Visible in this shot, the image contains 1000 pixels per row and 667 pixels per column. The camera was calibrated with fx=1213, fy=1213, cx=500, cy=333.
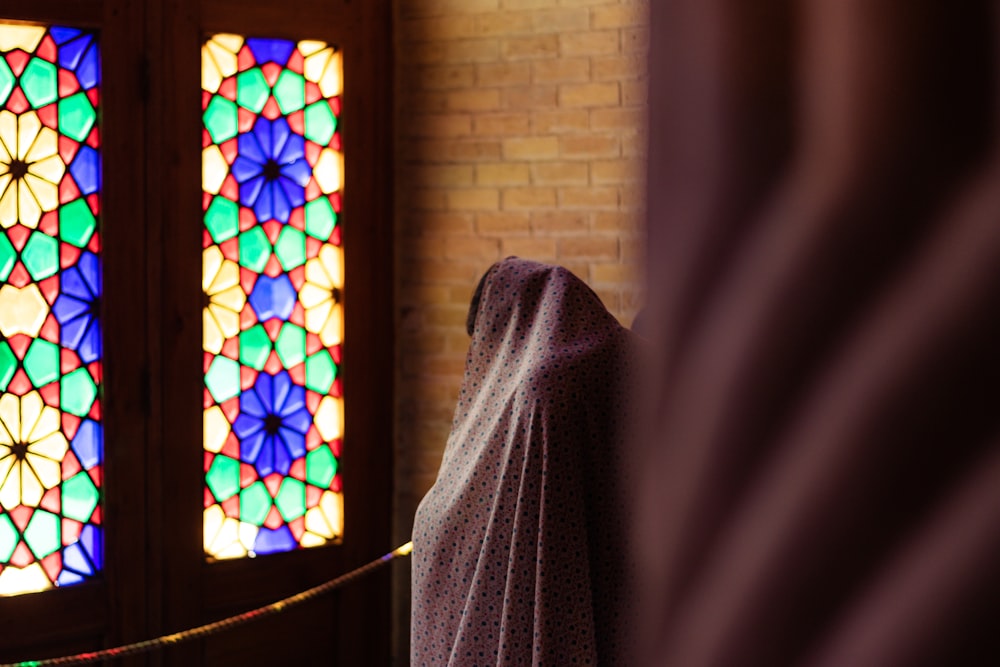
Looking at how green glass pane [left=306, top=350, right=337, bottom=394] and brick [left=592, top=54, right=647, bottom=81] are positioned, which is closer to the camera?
brick [left=592, top=54, right=647, bottom=81]

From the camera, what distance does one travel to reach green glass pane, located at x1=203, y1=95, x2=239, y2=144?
427 centimetres

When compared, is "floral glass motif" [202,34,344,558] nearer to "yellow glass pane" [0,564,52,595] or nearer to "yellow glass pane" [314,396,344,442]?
"yellow glass pane" [314,396,344,442]

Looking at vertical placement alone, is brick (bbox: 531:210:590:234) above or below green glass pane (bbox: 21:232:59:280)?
above

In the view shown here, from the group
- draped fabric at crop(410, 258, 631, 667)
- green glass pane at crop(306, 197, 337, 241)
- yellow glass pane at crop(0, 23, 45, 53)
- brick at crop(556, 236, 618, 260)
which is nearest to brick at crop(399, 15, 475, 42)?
green glass pane at crop(306, 197, 337, 241)

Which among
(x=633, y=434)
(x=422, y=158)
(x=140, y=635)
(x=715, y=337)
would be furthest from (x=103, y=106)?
(x=715, y=337)

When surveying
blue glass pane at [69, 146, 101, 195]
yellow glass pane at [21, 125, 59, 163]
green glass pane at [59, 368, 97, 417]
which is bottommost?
green glass pane at [59, 368, 97, 417]

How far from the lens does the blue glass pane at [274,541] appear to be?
14.8 ft

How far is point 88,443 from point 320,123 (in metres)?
1.44

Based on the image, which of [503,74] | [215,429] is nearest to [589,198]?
[503,74]

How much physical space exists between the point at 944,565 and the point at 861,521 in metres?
0.01

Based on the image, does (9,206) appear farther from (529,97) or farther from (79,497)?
(529,97)

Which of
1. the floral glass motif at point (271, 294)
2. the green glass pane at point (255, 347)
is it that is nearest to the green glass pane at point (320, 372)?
the floral glass motif at point (271, 294)

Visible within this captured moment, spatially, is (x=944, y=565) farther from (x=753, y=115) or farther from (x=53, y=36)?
(x=53, y=36)

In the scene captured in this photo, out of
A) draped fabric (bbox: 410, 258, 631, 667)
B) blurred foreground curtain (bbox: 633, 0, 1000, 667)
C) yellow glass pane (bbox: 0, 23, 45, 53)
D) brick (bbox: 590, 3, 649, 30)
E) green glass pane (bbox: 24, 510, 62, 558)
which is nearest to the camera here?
blurred foreground curtain (bbox: 633, 0, 1000, 667)
